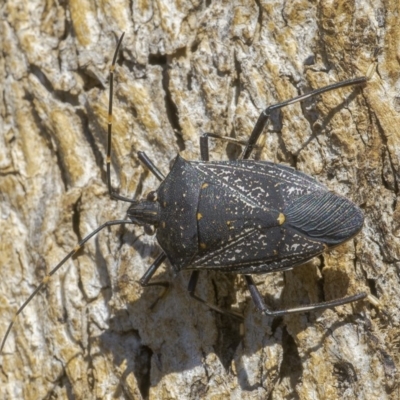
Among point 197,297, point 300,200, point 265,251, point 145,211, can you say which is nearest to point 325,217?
point 300,200

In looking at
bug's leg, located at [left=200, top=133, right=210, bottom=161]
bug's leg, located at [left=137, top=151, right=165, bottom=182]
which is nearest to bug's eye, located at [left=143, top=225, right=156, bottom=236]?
bug's leg, located at [left=137, top=151, right=165, bottom=182]

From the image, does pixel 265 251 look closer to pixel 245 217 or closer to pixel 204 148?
pixel 245 217

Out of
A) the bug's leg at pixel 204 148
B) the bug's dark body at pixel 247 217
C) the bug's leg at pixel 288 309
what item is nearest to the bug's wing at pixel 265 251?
the bug's dark body at pixel 247 217

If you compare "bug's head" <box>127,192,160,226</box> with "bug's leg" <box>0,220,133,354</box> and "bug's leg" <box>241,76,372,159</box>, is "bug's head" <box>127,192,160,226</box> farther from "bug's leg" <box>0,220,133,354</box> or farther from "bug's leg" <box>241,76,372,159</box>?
"bug's leg" <box>241,76,372,159</box>

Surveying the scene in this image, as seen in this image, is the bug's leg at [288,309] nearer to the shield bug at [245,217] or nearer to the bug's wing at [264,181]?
the shield bug at [245,217]

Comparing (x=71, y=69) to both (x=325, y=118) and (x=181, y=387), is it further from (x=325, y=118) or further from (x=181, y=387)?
(x=181, y=387)

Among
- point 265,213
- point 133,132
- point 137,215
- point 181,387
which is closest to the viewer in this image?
point 265,213

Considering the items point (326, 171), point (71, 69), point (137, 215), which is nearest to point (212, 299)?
point (137, 215)
